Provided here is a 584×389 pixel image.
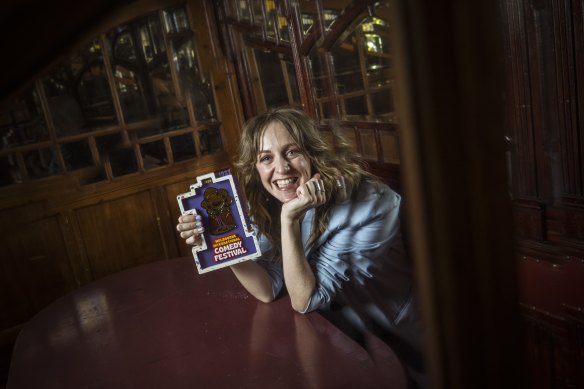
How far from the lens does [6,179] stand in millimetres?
2916

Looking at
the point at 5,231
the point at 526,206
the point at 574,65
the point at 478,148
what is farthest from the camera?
the point at 5,231

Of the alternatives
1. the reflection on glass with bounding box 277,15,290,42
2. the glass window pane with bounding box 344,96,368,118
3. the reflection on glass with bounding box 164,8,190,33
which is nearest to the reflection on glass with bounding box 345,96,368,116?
the glass window pane with bounding box 344,96,368,118

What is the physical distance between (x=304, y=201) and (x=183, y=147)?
78.0 inches

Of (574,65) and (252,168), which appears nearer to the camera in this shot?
(574,65)

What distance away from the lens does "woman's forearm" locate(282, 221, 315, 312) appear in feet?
4.50

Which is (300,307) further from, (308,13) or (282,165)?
(308,13)

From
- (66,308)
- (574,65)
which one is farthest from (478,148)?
(66,308)

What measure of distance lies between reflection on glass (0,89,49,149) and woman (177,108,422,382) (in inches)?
71.2

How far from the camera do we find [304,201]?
1.50m

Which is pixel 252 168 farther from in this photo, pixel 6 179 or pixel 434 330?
pixel 6 179

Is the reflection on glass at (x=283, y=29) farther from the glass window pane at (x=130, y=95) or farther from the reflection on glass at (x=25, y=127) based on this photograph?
the reflection on glass at (x=25, y=127)

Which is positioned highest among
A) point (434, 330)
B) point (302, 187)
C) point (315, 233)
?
point (434, 330)

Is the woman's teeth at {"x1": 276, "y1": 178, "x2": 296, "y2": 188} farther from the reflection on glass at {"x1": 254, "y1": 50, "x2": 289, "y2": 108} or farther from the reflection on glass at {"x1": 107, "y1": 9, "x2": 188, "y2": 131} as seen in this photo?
the reflection on glass at {"x1": 107, "y1": 9, "x2": 188, "y2": 131}

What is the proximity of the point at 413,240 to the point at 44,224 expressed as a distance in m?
3.16
